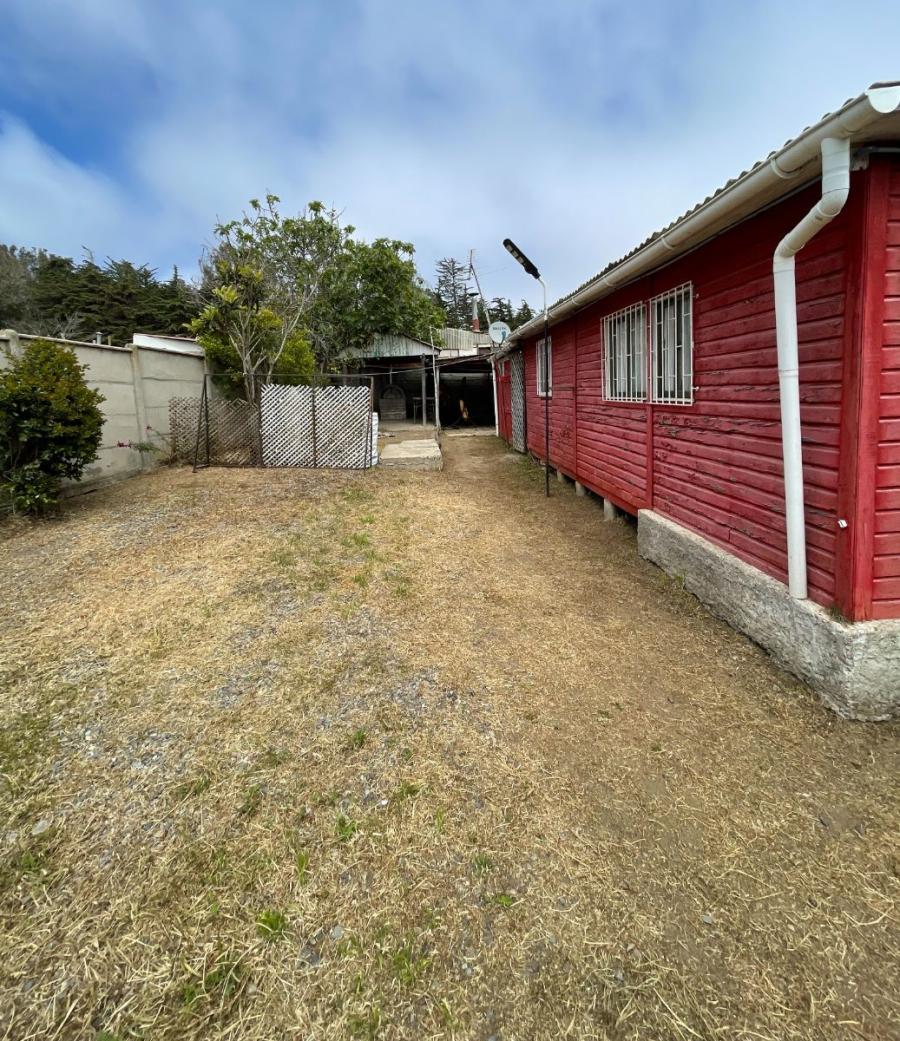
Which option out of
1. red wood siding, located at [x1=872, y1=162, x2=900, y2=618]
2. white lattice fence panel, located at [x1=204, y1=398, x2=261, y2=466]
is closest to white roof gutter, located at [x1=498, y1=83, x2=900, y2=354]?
red wood siding, located at [x1=872, y1=162, x2=900, y2=618]

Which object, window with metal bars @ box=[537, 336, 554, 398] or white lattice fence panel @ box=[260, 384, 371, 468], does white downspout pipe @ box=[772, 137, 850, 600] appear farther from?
white lattice fence panel @ box=[260, 384, 371, 468]

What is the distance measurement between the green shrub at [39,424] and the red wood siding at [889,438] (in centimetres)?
725

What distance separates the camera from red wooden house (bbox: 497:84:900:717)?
2297 mm

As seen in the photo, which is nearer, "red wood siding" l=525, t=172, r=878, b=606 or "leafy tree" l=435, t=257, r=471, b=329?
"red wood siding" l=525, t=172, r=878, b=606

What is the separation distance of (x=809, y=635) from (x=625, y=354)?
3665 millimetres

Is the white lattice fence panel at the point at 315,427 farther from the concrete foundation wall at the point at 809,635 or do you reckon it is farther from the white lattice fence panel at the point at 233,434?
the concrete foundation wall at the point at 809,635

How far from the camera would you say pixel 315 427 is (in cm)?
948

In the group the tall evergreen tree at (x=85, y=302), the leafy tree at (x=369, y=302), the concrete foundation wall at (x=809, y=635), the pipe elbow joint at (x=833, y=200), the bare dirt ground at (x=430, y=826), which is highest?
the tall evergreen tree at (x=85, y=302)

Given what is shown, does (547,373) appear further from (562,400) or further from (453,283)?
(453,283)

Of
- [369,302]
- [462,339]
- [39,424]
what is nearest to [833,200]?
[39,424]

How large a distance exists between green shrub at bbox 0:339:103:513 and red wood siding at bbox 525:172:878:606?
20.6ft

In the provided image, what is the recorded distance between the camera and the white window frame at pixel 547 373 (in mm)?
8148

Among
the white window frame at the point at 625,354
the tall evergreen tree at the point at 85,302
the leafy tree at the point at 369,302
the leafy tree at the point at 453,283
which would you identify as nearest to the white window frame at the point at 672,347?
the white window frame at the point at 625,354

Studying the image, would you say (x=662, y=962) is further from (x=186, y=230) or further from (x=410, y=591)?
(x=186, y=230)
